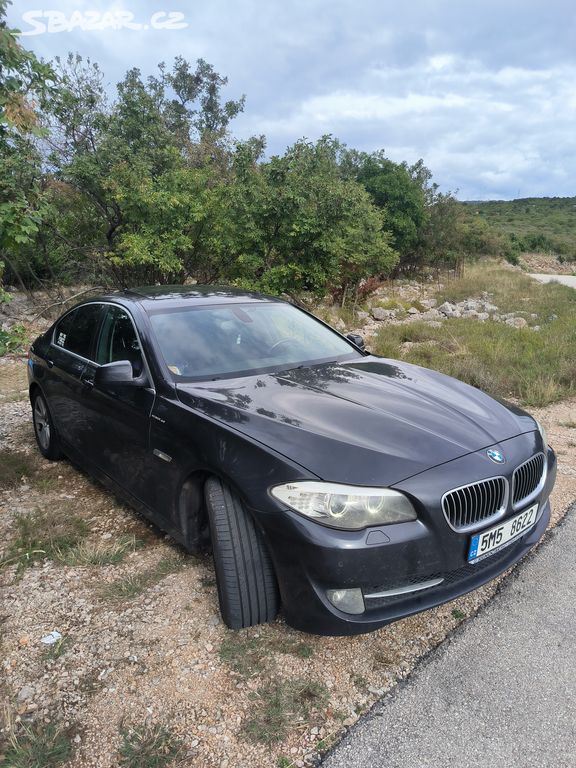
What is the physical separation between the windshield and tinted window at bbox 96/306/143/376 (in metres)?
0.17

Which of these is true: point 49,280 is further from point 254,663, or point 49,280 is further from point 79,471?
point 254,663

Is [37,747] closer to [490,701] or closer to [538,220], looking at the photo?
[490,701]

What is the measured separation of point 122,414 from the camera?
10.2ft

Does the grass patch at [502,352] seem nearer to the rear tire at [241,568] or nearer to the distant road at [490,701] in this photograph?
the distant road at [490,701]

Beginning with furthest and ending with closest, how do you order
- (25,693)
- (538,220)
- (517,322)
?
1. (538,220)
2. (517,322)
3. (25,693)

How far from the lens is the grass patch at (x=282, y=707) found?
1949 millimetres

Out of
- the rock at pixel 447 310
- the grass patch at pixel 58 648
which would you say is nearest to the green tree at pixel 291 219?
the rock at pixel 447 310

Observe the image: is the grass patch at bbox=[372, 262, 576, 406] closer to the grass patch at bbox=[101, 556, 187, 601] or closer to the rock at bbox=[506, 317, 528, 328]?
the rock at bbox=[506, 317, 528, 328]

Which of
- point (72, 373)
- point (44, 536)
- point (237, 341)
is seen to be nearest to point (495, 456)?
point (237, 341)

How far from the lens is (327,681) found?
2.20 metres

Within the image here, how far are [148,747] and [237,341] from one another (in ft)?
6.95

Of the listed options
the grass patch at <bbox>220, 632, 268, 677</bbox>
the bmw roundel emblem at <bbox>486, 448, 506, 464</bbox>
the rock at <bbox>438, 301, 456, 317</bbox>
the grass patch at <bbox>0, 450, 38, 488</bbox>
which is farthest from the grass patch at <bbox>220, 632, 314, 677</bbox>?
the rock at <bbox>438, 301, 456, 317</bbox>

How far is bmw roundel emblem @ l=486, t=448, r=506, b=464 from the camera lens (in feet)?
7.79

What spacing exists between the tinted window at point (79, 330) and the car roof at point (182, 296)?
4.9 inches
